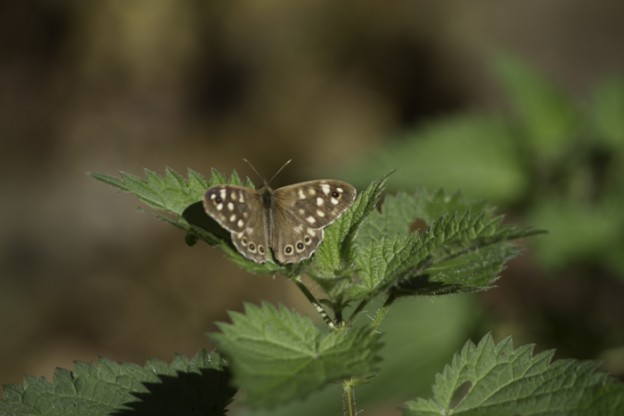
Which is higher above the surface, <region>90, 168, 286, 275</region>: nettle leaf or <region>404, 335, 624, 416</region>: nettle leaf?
<region>90, 168, 286, 275</region>: nettle leaf

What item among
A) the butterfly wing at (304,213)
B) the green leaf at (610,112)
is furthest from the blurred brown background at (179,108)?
the butterfly wing at (304,213)

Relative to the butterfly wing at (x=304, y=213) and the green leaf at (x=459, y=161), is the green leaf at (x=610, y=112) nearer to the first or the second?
the green leaf at (x=459, y=161)

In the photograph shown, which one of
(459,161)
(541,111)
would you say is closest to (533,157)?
(541,111)

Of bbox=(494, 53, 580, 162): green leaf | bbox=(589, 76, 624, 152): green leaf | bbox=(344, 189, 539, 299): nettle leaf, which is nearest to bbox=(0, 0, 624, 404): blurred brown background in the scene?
bbox=(494, 53, 580, 162): green leaf

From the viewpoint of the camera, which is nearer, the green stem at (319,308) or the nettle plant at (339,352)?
the nettle plant at (339,352)

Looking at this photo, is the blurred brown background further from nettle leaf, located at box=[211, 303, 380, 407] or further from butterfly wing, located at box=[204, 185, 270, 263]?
nettle leaf, located at box=[211, 303, 380, 407]
